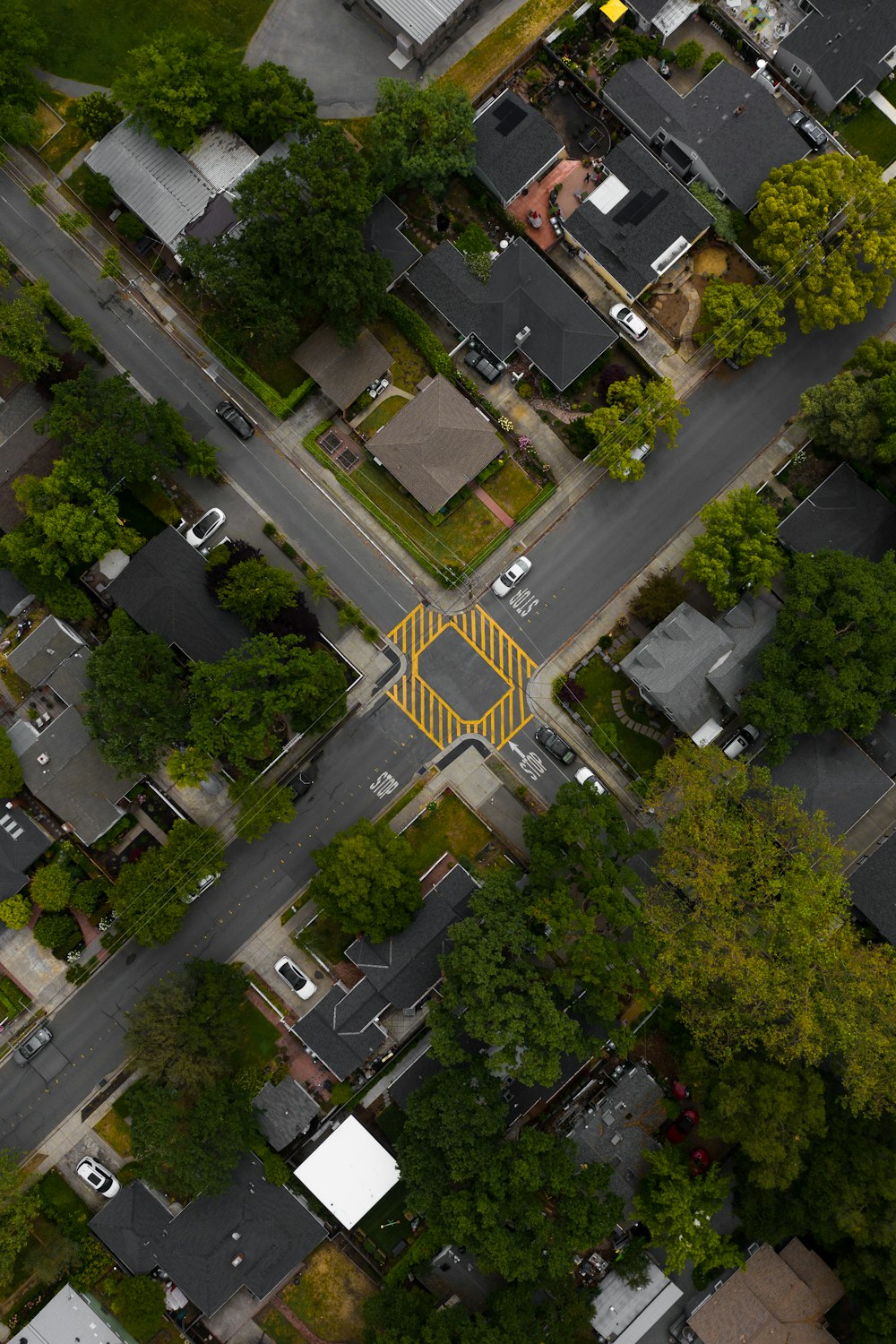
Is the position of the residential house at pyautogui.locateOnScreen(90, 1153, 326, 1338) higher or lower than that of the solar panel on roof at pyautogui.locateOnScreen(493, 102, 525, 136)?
lower

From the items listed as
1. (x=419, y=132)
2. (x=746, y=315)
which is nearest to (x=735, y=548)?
(x=746, y=315)

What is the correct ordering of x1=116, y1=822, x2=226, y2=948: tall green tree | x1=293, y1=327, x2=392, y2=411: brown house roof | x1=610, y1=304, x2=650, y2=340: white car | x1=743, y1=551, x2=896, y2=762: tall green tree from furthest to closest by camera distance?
1. x1=610, y1=304, x2=650, y2=340: white car
2. x1=293, y1=327, x2=392, y2=411: brown house roof
3. x1=116, y1=822, x2=226, y2=948: tall green tree
4. x1=743, y1=551, x2=896, y2=762: tall green tree

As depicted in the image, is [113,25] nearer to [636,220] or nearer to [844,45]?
[636,220]

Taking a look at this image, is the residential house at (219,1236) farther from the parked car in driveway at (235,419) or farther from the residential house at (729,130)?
the residential house at (729,130)

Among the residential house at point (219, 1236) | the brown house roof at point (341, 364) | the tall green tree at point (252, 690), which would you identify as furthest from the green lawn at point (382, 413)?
the residential house at point (219, 1236)

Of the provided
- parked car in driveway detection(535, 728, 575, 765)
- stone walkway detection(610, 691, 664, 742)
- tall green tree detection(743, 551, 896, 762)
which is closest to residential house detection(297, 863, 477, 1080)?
parked car in driveway detection(535, 728, 575, 765)

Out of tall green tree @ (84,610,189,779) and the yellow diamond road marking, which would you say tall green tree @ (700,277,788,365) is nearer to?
the yellow diamond road marking
